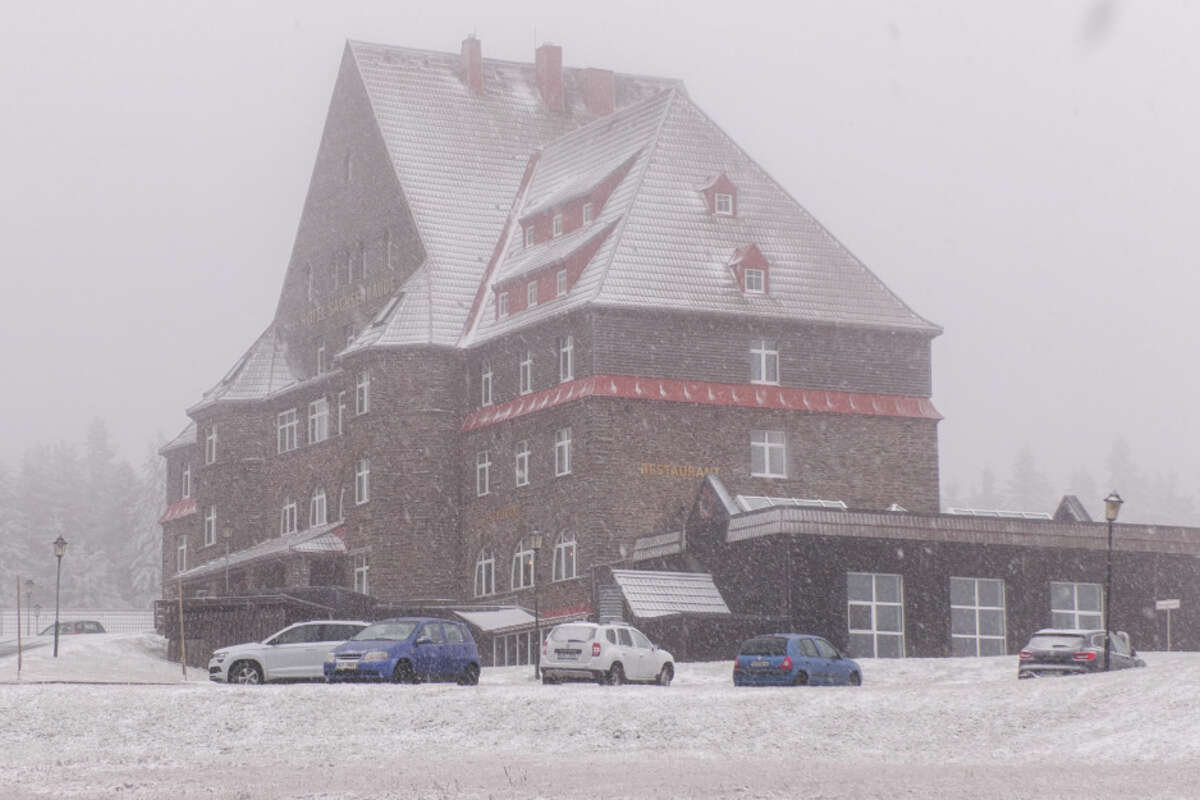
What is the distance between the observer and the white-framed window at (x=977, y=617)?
6162 centimetres

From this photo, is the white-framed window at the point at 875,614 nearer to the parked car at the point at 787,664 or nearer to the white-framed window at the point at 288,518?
the parked car at the point at 787,664

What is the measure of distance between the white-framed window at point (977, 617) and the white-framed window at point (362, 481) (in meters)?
22.2

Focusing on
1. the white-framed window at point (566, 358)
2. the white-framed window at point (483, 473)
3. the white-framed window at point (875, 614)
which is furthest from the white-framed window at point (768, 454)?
the white-framed window at point (875, 614)

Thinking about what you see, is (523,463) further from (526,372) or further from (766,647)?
(766,647)

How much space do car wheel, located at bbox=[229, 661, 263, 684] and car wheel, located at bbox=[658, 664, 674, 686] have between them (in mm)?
8466

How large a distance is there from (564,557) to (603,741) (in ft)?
112

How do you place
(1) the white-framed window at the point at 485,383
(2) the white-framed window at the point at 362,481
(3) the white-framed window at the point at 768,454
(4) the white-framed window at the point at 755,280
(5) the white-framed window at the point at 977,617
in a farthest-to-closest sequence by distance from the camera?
(2) the white-framed window at the point at 362,481
(1) the white-framed window at the point at 485,383
(4) the white-framed window at the point at 755,280
(3) the white-framed window at the point at 768,454
(5) the white-framed window at the point at 977,617

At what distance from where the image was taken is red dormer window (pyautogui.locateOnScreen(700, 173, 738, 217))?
7331cm

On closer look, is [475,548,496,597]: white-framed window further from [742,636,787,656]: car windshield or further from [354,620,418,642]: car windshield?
[354,620,418,642]: car windshield

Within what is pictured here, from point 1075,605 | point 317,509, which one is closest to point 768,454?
point 1075,605

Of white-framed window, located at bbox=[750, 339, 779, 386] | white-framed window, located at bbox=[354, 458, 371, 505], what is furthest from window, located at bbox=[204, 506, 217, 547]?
white-framed window, located at bbox=[750, 339, 779, 386]

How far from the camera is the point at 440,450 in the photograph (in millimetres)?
74562

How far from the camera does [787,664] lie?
150 feet

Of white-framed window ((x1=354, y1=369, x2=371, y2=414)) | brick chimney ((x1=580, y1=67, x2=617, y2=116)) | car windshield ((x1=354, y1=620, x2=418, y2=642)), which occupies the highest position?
brick chimney ((x1=580, y1=67, x2=617, y2=116))
